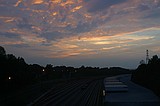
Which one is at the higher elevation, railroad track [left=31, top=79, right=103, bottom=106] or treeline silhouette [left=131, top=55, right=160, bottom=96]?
treeline silhouette [left=131, top=55, right=160, bottom=96]

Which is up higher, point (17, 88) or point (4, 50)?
point (4, 50)

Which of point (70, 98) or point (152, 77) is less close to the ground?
point (152, 77)

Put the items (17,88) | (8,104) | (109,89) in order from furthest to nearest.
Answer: (17,88), (109,89), (8,104)

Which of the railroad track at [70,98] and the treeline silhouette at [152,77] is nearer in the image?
the railroad track at [70,98]

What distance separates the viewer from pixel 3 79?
72.2 meters

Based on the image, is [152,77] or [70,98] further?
[152,77]

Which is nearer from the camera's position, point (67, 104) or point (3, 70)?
point (67, 104)

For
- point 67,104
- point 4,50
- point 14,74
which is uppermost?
point 4,50

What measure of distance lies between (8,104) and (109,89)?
762 inches

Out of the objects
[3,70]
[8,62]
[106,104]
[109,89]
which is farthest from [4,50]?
[106,104]

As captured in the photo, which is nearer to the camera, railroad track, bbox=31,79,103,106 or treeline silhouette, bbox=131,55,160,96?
railroad track, bbox=31,79,103,106

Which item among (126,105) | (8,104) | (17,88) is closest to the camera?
(126,105)

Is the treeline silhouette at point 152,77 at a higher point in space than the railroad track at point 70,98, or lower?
higher

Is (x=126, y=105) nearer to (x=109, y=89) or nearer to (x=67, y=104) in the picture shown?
(x=67, y=104)
